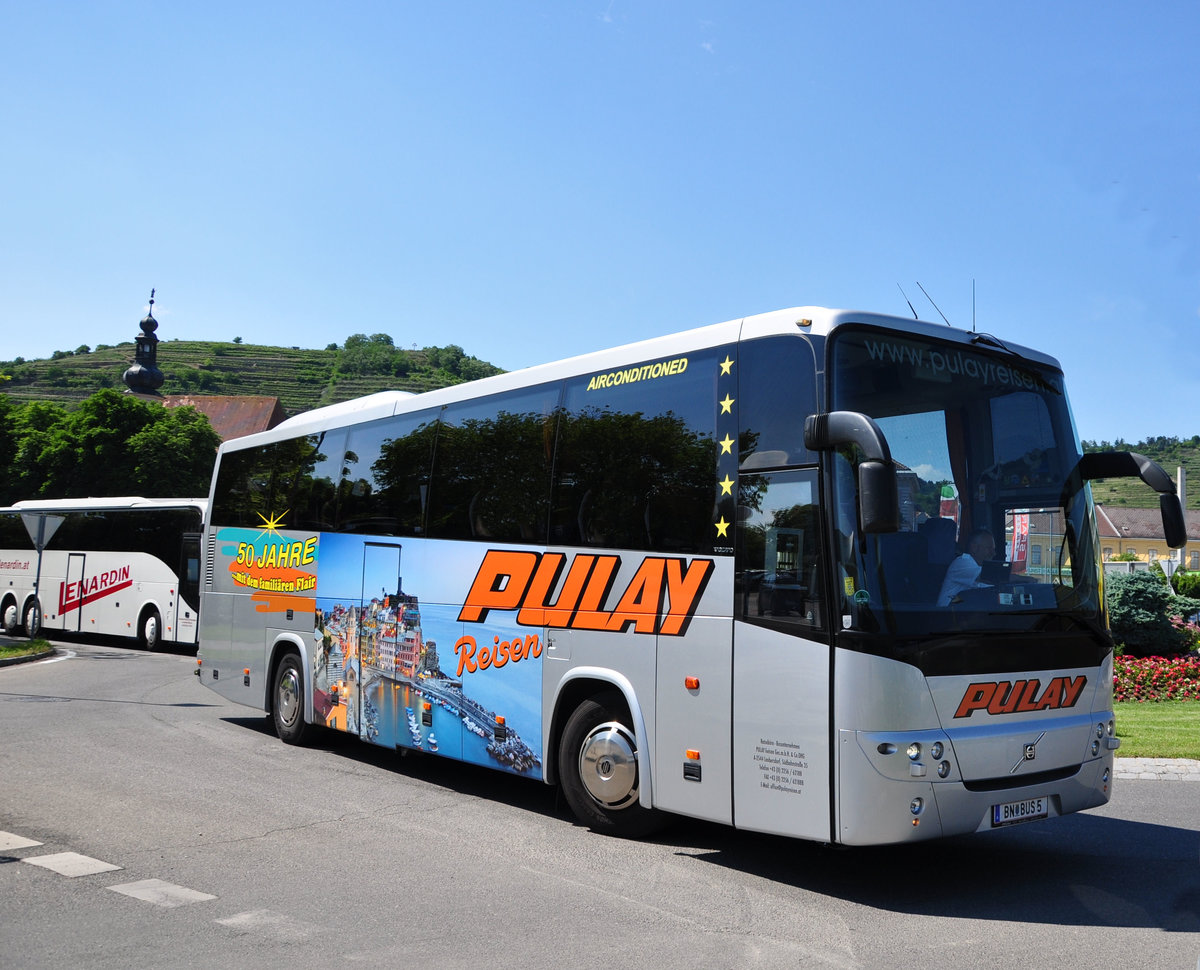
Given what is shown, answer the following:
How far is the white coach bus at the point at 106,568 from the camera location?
25828 mm

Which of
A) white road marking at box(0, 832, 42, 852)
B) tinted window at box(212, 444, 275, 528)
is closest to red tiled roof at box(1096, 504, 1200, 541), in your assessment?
tinted window at box(212, 444, 275, 528)

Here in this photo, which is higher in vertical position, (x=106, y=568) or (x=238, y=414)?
(x=238, y=414)

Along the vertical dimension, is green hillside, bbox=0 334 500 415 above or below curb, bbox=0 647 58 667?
above

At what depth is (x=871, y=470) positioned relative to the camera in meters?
5.84

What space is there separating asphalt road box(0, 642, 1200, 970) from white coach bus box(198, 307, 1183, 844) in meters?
0.49

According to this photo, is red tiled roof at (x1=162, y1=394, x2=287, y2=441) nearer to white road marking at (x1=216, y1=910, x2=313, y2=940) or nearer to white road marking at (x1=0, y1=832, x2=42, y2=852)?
white road marking at (x1=0, y1=832, x2=42, y2=852)

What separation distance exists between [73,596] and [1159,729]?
2591 centimetres

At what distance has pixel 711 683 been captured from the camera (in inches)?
277

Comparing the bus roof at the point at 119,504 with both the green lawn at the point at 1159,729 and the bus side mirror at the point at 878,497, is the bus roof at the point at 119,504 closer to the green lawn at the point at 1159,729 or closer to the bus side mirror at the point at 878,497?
the green lawn at the point at 1159,729

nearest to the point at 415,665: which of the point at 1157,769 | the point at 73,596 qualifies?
the point at 1157,769

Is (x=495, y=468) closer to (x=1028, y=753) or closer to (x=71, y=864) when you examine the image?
(x=71, y=864)

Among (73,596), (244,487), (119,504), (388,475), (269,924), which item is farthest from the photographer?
(73,596)

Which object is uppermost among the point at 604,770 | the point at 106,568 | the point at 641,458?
the point at 641,458

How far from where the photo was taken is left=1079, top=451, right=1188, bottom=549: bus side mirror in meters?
7.30
